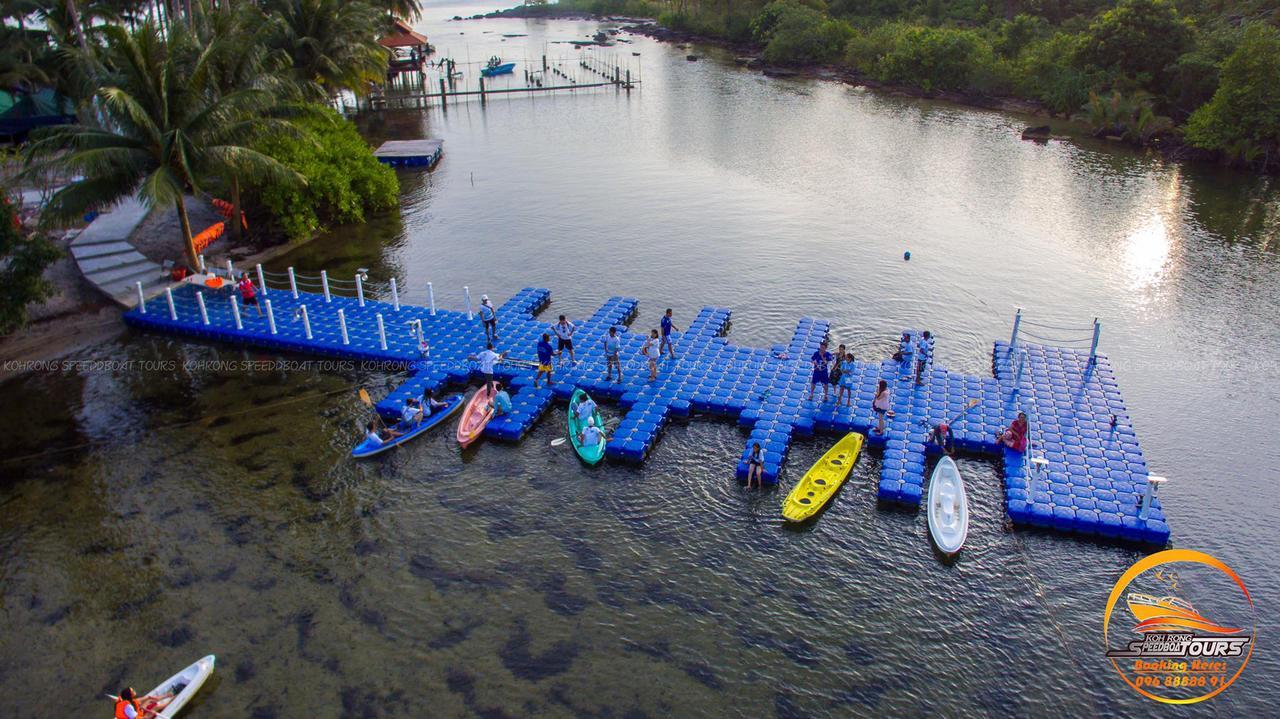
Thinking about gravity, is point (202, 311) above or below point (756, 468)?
above

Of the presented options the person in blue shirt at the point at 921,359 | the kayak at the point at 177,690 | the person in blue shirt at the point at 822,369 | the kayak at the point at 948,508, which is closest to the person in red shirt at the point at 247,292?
the kayak at the point at 177,690

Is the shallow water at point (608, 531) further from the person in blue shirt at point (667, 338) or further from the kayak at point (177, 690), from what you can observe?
the person in blue shirt at point (667, 338)

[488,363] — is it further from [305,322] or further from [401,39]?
[401,39]

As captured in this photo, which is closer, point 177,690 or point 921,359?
point 177,690

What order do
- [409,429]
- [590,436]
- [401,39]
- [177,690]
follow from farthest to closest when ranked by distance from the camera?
[401,39], [409,429], [590,436], [177,690]

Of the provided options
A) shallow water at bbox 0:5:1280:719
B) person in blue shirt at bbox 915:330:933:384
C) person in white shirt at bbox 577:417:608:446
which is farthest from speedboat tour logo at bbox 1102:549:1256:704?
person in white shirt at bbox 577:417:608:446

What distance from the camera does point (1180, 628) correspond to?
19.0m

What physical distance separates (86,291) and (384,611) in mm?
25113

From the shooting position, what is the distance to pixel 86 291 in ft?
116

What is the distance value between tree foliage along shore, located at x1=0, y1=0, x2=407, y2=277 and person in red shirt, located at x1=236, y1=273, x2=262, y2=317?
3.89 meters

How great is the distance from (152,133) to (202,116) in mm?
1934

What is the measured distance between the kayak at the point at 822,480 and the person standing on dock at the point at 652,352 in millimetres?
6699

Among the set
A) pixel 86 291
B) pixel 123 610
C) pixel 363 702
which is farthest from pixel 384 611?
pixel 86 291

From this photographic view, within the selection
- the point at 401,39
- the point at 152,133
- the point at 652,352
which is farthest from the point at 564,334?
the point at 401,39
